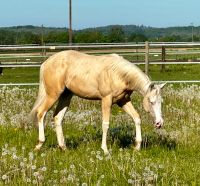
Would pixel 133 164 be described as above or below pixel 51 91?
below

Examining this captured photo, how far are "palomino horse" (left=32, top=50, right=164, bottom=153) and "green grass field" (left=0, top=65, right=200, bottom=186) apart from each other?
16.3 inches

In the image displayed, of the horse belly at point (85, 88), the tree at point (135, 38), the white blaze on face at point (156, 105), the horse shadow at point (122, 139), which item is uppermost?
the horse belly at point (85, 88)

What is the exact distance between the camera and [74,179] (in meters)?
5.73

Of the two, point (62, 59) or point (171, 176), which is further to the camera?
point (62, 59)

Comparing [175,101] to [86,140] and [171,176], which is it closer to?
[86,140]

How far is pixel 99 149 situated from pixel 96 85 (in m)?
0.92

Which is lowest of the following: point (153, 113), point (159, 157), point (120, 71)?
point (159, 157)

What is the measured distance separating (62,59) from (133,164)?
100 inches

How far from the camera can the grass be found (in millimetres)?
6004

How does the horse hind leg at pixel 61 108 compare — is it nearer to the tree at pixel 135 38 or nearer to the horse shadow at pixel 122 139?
the horse shadow at pixel 122 139

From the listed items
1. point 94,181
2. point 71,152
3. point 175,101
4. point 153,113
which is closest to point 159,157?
point 153,113

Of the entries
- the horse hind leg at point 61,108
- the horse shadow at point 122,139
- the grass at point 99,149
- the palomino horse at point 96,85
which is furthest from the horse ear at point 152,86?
the horse hind leg at point 61,108

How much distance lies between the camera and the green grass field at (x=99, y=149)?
600 centimetres

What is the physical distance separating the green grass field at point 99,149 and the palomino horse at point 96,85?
41 cm
